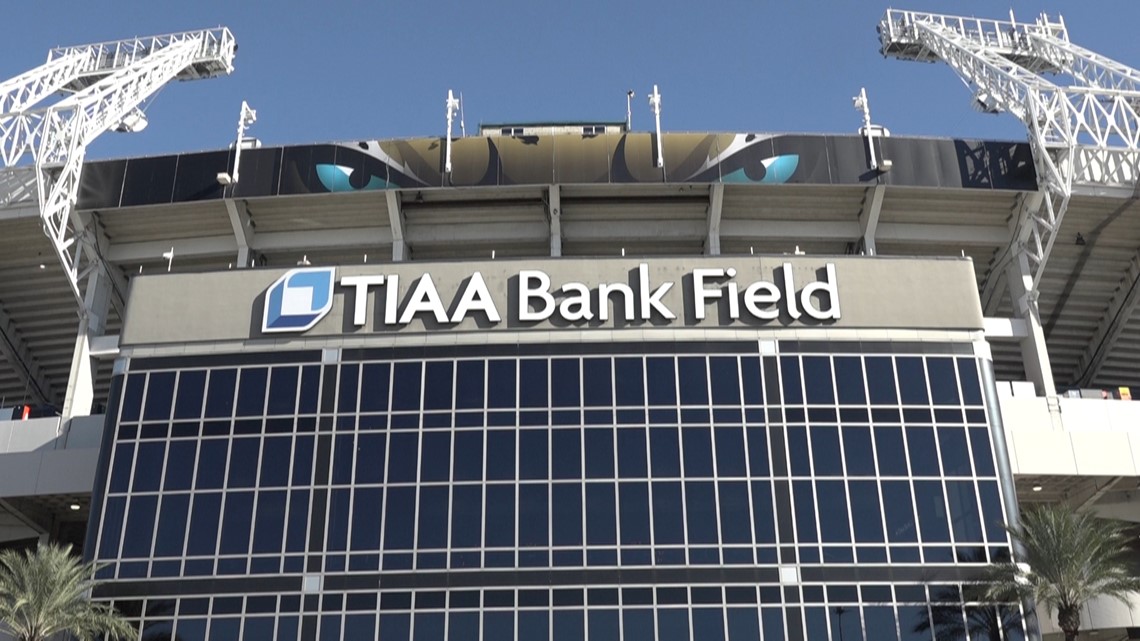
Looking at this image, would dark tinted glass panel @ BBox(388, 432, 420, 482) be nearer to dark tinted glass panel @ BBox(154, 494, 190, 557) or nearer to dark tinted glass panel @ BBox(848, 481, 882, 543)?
dark tinted glass panel @ BBox(154, 494, 190, 557)

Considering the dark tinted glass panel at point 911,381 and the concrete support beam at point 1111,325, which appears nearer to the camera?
the dark tinted glass panel at point 911,381

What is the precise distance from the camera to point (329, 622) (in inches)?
1406

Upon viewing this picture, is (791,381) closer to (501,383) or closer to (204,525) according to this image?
(501,383)

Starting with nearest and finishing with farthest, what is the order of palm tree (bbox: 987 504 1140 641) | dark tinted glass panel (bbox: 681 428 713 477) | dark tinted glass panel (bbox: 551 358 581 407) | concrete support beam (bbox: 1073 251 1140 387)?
palm tree (bbox: 987 504 1140 641)
dark tinted glass panel (bbox: 681 428 713 477)
dark tinted glass panel (bbox: 551 358 581 407)
concrete support beam (bbox: 1073 251 1140 387)

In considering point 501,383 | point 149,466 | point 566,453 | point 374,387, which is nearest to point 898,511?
point 566,453

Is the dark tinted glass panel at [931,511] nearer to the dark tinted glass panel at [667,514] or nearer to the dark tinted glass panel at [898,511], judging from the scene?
the dark tinted glass panel at [898,511]

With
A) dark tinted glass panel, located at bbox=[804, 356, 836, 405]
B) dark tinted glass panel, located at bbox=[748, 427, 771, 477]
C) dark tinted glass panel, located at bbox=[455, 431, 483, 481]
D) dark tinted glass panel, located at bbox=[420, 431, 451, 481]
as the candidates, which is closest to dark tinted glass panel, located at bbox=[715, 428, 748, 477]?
dark tinted glass panel, located at bbox=[748, 427, 771, 477]

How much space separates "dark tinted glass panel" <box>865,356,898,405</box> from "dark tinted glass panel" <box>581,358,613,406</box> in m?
9.11

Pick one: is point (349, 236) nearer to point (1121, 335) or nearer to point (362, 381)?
point (362, 381)

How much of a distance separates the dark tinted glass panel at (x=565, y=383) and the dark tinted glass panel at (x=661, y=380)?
2.52 m

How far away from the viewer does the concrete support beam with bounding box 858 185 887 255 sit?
47219mm

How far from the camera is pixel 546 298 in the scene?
1606 inches

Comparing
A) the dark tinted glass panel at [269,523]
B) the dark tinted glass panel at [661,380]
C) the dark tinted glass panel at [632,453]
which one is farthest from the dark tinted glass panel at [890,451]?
the dark tinted glass panel at [269,523]

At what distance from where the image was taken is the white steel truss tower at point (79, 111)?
4719cm
